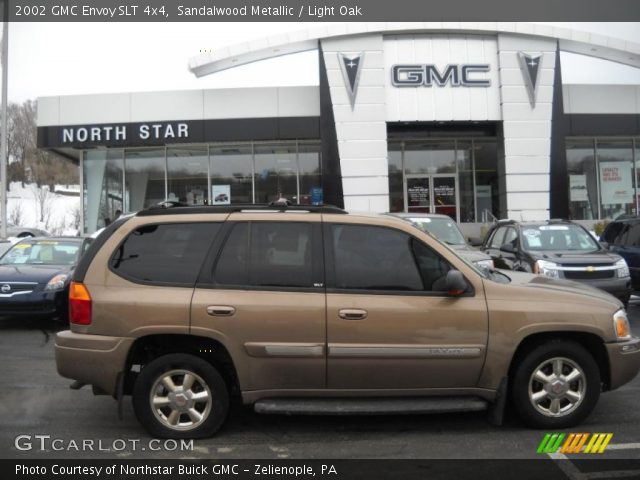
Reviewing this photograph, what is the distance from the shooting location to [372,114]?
58.1ft

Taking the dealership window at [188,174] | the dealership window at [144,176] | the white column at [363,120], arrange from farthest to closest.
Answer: the dealership window at [144,176] → the dealership window at [188,174] → the white column at [363,120]

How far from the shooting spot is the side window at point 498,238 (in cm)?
1103

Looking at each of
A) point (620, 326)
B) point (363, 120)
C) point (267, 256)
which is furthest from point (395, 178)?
point (267, 256)

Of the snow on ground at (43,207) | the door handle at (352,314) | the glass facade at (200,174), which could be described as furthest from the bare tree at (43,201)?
the door handle at (352,314)

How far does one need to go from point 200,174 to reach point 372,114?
6.66 metres

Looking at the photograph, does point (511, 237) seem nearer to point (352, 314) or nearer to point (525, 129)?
point (352, 314)

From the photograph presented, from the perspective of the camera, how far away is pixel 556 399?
14.7 feet

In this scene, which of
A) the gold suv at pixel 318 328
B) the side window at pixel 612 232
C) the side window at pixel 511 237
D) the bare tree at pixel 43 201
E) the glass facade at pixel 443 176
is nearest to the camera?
the gold suv at pixel 318 328

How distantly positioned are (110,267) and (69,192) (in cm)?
7304

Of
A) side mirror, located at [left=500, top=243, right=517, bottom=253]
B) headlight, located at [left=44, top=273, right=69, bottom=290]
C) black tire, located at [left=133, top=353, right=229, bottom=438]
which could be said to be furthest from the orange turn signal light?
side mirror, located at [left=500, top=243, right=517, bottom=253]

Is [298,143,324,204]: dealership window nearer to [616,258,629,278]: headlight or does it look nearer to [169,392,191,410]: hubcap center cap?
[616,258,629,278]: headlight

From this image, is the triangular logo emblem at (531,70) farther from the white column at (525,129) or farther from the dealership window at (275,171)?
the dealership window at (275,171)

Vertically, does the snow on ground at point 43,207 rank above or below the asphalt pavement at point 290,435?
above

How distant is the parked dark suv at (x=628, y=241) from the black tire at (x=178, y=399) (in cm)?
875
